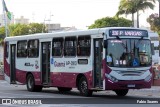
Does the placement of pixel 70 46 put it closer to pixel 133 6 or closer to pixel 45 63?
pixel 45 63

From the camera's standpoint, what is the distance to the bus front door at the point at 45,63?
1032 inches

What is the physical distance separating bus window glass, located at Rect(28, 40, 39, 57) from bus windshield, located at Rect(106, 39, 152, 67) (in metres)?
6.78

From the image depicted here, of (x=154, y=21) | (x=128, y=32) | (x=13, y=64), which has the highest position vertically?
(x=154, y=21)

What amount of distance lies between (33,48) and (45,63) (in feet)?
4.66

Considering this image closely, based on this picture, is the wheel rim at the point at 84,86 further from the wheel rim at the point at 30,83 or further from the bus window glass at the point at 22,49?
the bus window glass at the point at 22,49

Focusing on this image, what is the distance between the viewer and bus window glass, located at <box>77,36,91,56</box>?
22562 millimetres

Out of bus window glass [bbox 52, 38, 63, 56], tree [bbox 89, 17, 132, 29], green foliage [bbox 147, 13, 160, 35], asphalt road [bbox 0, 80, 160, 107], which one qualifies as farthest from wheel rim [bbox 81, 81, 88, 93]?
tree [bbox 89, 17, 132, 29]

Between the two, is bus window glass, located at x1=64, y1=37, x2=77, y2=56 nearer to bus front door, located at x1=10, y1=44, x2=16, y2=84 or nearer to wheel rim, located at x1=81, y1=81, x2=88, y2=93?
wheel rim, located at x1=81, y1=81, x2=88, y2=93

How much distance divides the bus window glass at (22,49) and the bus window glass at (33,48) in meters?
0.47

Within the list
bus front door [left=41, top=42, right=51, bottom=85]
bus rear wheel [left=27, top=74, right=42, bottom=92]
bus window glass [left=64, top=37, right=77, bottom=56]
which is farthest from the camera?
bus rear wheel [left=27, top=74, right=42, bottom=92]

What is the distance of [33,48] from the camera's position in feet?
90.1

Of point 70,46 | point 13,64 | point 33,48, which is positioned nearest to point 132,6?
point 13,64

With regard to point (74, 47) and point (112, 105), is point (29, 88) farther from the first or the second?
point (112, 105)

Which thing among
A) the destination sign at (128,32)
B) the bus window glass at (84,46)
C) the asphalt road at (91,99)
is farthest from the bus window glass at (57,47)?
the destination sign at (128,32)
